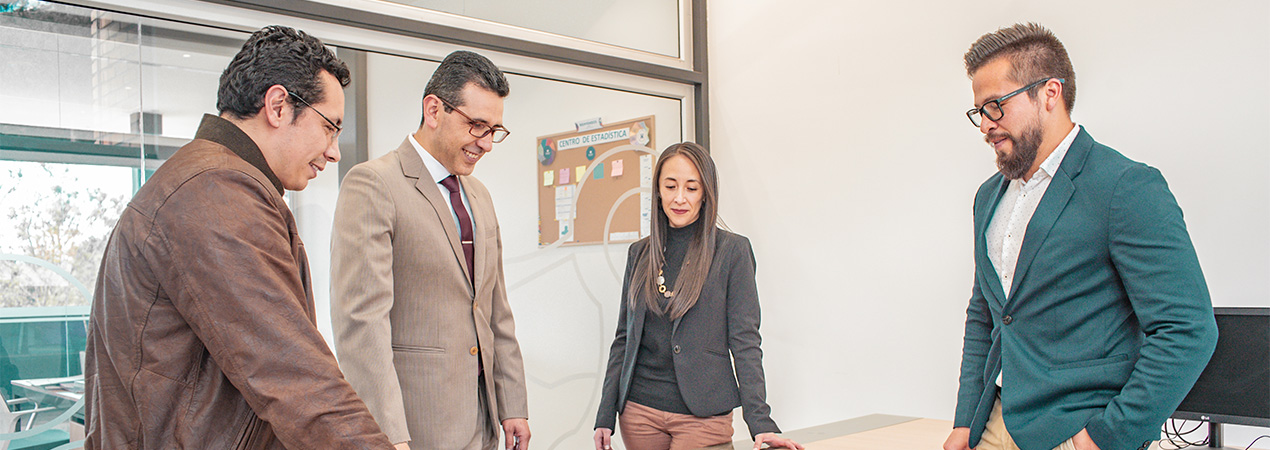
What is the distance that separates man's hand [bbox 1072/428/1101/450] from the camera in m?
1.46

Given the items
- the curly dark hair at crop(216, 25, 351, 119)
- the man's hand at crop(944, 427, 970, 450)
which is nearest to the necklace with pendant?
the man's hand at crop(944, 427, 970, 450)

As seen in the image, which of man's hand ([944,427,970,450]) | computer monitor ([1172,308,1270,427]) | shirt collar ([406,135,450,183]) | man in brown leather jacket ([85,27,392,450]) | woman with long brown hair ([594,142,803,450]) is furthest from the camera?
woman with long brown hair ([594,142,803,450])

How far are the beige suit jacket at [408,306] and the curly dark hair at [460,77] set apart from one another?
0.15 meters

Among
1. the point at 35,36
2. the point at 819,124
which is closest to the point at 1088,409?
the point at 819,124

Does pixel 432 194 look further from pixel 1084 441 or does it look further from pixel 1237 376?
pixel 1237 376

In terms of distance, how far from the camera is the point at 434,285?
5.83 ft

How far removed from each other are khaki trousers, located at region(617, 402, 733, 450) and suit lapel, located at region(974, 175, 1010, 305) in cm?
88

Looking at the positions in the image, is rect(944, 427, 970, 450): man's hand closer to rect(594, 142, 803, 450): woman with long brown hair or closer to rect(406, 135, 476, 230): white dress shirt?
rect(594, 142, 803, 450): woman with long brown hair

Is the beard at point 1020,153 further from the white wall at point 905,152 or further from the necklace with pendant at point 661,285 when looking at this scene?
the white wall at point 905,152

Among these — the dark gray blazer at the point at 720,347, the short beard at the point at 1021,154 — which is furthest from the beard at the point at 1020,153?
the dark gray blazer at the point at 720,347

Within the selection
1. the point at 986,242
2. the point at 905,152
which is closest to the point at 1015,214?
the point at 986,242

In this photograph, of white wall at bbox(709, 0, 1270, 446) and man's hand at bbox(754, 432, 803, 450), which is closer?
man's hand at bbox(754, 432, 803, 450)

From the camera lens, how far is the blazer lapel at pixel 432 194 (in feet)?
5.97

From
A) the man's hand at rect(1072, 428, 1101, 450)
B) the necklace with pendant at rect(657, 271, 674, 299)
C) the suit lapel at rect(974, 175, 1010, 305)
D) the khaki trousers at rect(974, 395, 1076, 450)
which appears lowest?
the khaki trousers at rect(974, 395, 1076, 450)
